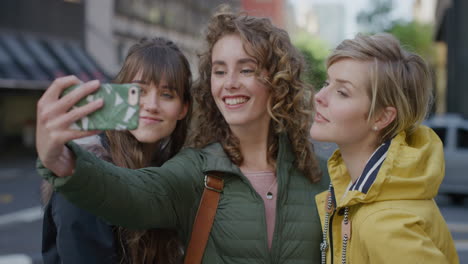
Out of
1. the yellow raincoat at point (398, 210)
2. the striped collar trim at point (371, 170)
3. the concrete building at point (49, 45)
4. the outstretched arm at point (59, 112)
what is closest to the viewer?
the outstretched arm at point (59, 112)

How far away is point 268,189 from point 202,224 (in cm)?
40

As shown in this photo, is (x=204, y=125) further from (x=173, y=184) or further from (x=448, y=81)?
(x=448, y=81)

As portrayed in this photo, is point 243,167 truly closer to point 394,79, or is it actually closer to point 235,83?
point 235,83

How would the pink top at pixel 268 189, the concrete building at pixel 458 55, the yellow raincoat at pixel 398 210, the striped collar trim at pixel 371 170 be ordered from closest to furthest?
1. the yellow raincoat at pixel 398 210
2. the striped collar trim at pixel 371 170
3. the pink top at pixel 268 189
4. the concrete building at pixel 458 55

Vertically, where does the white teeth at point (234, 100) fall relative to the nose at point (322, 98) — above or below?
below

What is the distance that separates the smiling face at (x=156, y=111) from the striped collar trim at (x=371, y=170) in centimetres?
104

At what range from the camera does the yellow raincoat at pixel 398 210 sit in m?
1.91

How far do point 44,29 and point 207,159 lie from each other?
24083mm

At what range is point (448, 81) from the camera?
Answer: 69.9ft

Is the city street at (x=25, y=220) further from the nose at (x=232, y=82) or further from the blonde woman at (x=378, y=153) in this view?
the blonde woman at (x=378, y=153)

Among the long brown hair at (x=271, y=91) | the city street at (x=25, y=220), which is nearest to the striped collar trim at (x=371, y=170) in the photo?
the long brown hair at (x=271, y=91)

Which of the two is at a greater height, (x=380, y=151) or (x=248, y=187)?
(x=380, y=151)

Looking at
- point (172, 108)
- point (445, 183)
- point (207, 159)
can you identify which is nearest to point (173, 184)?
point (207, 159)

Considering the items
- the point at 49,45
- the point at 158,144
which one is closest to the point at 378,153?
the point at 158,144
